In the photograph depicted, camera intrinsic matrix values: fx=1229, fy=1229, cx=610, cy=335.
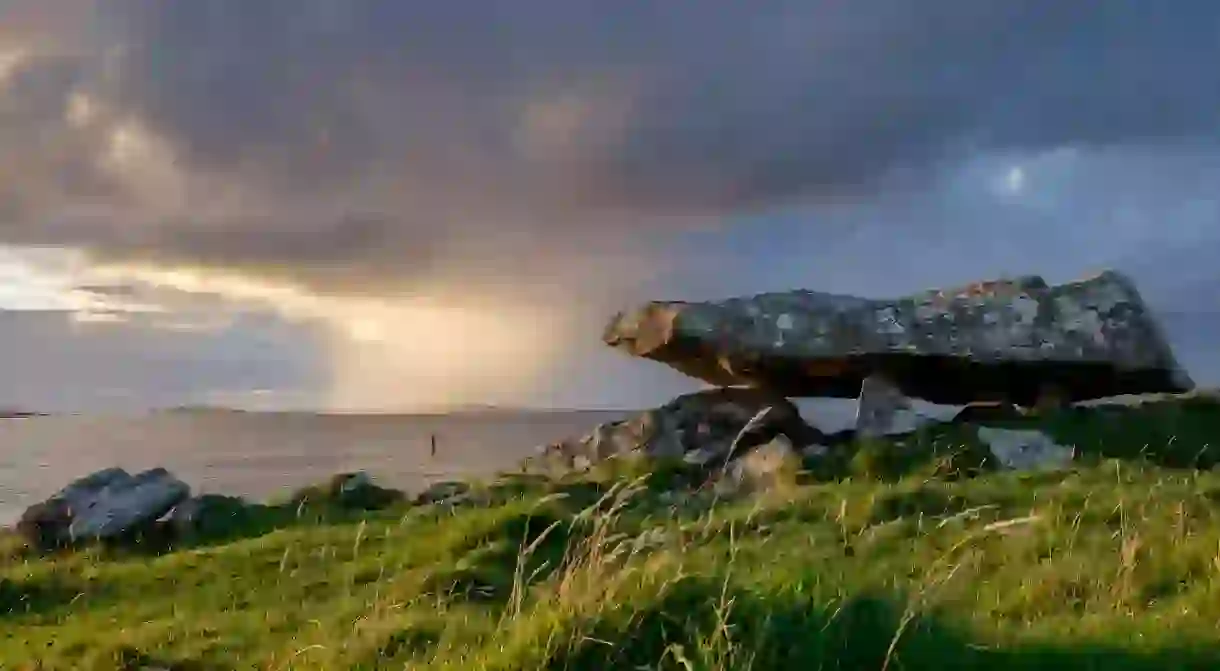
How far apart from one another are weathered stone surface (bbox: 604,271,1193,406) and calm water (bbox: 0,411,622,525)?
414 centimetres

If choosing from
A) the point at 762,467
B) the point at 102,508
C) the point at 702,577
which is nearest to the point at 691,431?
the point at 762,467

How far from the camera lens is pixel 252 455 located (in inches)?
1569

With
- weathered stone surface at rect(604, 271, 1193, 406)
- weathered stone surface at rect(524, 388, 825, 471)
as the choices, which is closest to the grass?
weathered stone surface at rect(604, 271, 1193, 406)

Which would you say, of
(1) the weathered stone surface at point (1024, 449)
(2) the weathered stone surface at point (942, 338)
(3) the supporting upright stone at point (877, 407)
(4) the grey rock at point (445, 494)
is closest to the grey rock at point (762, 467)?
(3) the supporting upright stone at point (877, 407)

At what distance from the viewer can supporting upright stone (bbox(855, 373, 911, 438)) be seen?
1698 cm

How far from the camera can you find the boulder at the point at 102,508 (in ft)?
46.3

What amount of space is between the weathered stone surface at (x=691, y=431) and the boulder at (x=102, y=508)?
6172 mm

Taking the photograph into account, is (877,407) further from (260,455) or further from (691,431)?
(260,455)

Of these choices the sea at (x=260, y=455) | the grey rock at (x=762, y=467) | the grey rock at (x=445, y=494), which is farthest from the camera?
the sea at (x=260, y=455)

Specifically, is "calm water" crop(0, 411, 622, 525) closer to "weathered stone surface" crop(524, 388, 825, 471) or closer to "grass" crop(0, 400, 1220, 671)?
"weathered stone surface" crop(524, 388, 825, 471)

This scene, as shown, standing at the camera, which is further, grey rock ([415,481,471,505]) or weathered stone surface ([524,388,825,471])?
weathered stone surface ([524,388,825,471])

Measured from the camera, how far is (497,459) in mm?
36219

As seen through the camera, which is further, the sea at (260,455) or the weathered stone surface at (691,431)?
the sea at (260,455)

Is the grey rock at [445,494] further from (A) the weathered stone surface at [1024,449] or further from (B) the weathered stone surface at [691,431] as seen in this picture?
(A) the weathered stone surface at [1024,449]
